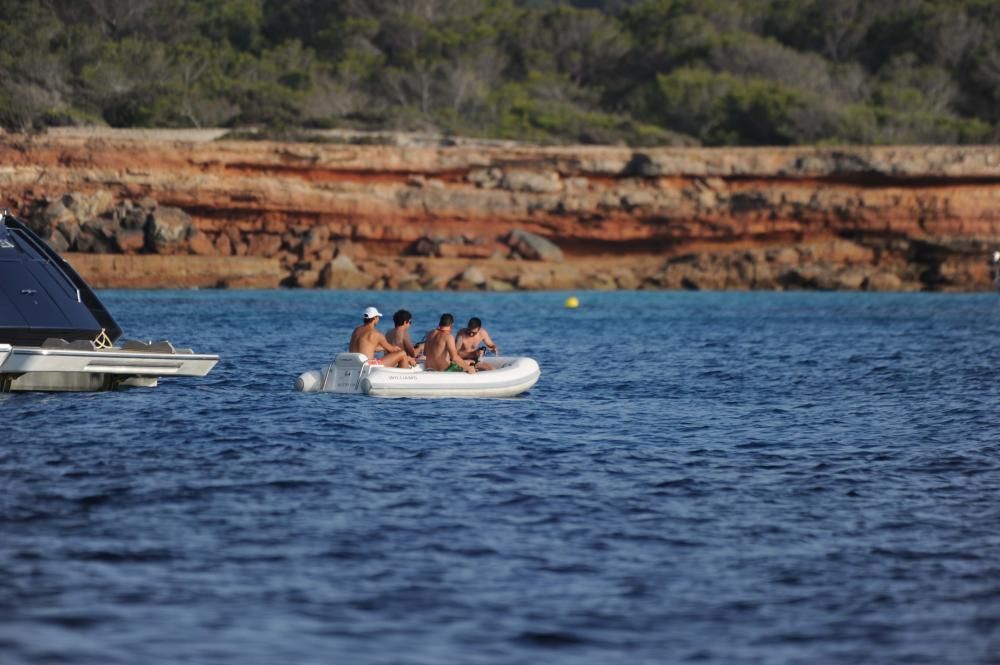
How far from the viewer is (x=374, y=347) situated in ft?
63.6

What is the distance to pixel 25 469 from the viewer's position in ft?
44.0

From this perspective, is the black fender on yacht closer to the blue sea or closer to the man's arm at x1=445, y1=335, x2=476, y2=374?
the blue sea

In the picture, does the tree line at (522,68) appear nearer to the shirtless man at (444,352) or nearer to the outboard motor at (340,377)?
the outboard motor at (340,377)

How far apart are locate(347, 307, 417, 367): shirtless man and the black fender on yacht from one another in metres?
3.75

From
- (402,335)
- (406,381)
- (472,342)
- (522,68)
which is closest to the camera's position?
(406,381)

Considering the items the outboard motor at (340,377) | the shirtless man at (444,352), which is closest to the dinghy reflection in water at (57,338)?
the outboard motor at (340,377)

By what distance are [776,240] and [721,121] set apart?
1468cm

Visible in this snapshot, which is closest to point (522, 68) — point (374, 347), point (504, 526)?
point (374, 347)

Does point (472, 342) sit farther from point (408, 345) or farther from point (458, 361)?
point (408, 345)

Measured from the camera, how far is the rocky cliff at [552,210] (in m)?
55.5

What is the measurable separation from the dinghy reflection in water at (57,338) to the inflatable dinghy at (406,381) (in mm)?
1518

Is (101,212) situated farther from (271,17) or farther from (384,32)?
(271,17)

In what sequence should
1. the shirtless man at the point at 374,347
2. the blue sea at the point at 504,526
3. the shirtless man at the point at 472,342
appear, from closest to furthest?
the blue sea at the point at 504,526 → the shirtless man at the point at 374,347 → the shirtless man at the point at 472,342

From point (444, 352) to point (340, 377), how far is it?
1.42 metres
